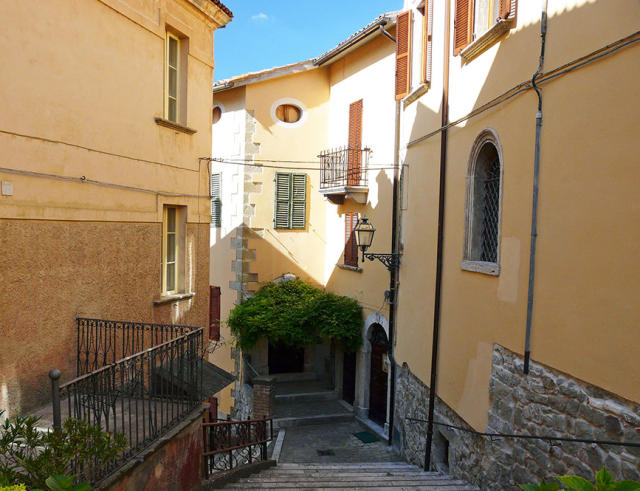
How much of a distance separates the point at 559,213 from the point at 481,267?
1.84 meters

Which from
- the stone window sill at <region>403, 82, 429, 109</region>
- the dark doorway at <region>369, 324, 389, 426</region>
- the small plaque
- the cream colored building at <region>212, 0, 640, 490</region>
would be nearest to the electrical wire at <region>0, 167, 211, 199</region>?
the small plaque

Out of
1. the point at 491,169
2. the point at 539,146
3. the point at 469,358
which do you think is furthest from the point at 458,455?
the point at 539,146

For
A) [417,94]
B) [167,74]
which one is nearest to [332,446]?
[417,94]

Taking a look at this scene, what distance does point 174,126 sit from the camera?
28.4 ft

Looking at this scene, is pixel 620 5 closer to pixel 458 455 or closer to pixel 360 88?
pixel 458 455

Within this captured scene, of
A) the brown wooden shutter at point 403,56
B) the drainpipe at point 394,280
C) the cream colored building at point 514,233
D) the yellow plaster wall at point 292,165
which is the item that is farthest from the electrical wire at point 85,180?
the yellow plaster wall at point 292,165

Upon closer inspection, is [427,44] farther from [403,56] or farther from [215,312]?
[215,312]

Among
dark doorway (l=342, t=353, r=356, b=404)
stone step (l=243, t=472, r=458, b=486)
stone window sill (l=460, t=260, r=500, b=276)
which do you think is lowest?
dark doorway (l=342, t=353, r=356, b=404)

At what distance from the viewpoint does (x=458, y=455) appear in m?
7.97

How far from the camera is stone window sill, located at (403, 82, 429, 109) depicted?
9.77 meters

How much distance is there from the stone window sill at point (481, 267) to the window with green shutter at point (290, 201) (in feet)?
28.8

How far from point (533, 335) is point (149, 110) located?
6.11m

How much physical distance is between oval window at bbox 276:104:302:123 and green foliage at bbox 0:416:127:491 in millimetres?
12644

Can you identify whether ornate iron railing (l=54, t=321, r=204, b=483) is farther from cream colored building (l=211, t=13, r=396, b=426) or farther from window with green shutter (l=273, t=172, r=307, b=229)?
window with green shutter (l=273, t=172, r=307, b=229)
